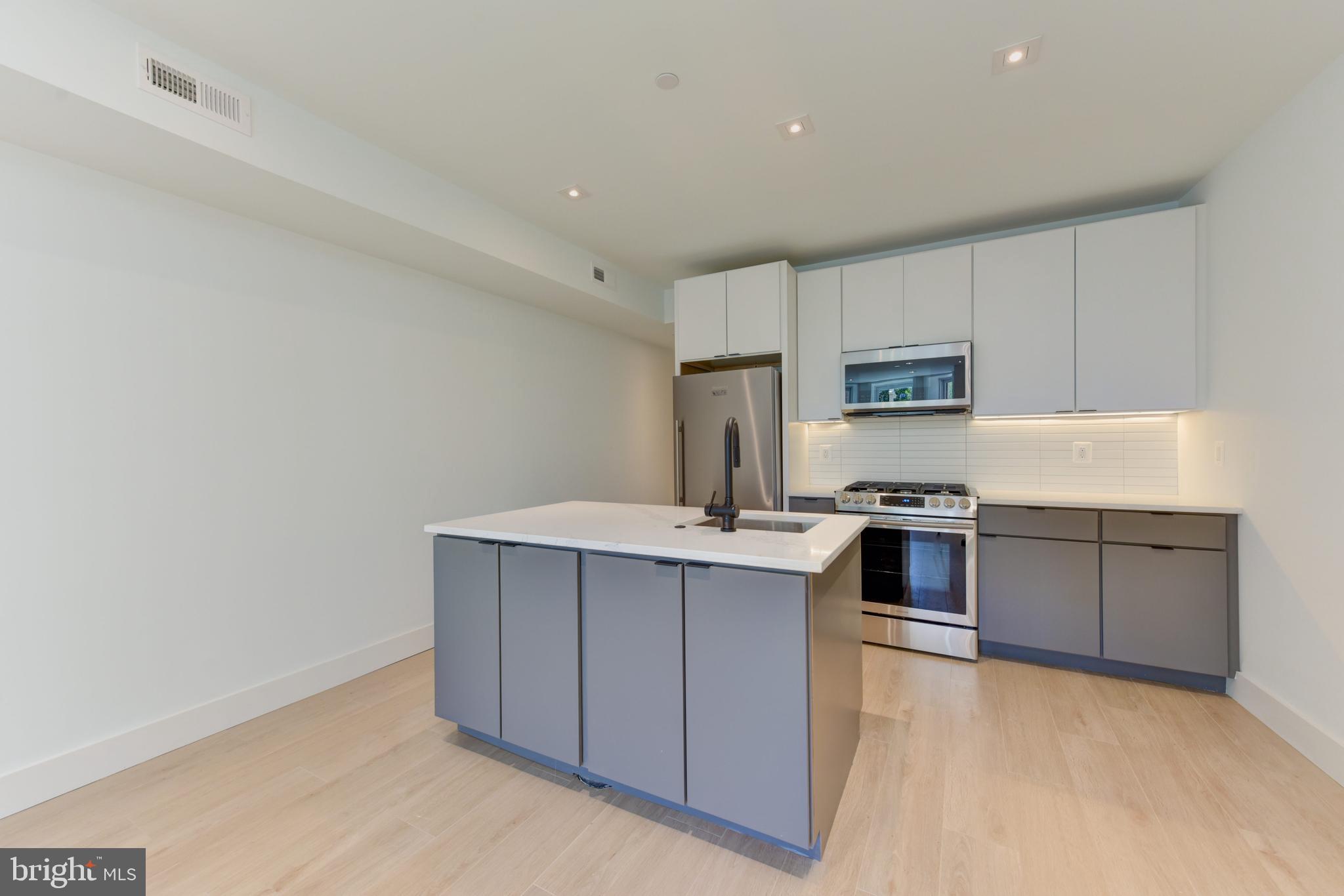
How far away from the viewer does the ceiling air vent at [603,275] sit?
153 inches

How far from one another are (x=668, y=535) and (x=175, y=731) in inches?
89.8

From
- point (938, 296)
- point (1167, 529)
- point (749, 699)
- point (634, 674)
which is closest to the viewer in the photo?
point (749, 699)

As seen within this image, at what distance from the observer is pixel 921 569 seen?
3.25m

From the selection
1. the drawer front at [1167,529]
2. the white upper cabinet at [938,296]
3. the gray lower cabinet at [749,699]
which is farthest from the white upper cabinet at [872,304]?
the gray lower cabinet at [749,699]

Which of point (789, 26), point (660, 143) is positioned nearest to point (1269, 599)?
point (789, 26)

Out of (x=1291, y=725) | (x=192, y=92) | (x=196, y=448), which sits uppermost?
(x=192, y=92)

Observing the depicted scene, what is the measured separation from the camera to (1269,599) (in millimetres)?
2363

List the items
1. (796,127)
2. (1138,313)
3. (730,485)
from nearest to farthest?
1. (730,485)
2. (796,127)
3. (1138,313)

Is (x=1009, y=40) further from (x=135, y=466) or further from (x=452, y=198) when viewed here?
(x=135, y=466)

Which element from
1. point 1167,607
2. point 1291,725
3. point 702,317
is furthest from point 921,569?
point 702,317

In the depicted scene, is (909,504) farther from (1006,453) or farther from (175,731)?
(175,731)

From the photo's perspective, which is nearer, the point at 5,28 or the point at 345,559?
the point at 5,28

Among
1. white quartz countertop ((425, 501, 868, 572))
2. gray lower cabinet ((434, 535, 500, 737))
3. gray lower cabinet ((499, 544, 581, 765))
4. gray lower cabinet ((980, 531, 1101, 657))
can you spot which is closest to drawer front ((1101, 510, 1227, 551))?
gray lower cabinet ((980, 531, 1101, 657))

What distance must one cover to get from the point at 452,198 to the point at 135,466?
1861mm
